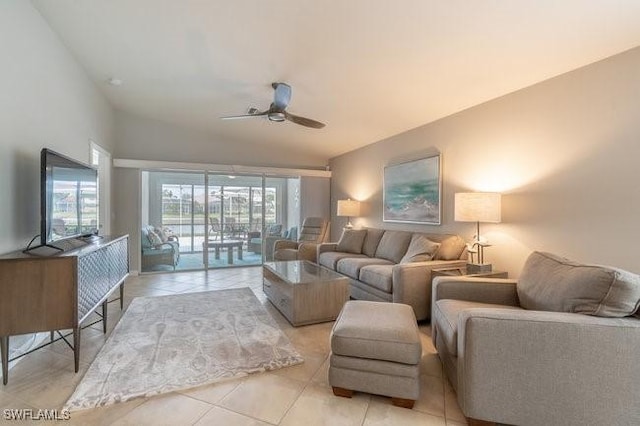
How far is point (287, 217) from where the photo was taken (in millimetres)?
6625

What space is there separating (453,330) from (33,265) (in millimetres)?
2706

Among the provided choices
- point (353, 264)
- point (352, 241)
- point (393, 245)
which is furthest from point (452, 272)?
point (352, 241)

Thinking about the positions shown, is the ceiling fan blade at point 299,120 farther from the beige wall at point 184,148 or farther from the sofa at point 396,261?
the beige wall at point 184,148

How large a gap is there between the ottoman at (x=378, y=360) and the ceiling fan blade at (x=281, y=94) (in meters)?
2.58

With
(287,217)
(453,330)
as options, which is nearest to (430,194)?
(453,330)

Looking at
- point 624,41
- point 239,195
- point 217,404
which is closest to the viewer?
point 217,404

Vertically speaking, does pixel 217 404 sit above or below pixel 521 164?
below

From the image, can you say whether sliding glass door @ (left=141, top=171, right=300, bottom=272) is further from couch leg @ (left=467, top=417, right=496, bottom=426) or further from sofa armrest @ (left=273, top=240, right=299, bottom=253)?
couch leg @ (left=467, top=417, right=496, bottom=426)

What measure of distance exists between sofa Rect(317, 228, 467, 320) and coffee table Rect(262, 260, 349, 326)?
0.45 m

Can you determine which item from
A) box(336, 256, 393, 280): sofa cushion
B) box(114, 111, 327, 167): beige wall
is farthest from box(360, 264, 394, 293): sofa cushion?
box(114, 111, 327, 167): beige wall

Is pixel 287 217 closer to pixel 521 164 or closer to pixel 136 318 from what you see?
pixel 136 318

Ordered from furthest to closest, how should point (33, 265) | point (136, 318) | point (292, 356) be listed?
point (136, 318), point (292, 356), point (33, 265)

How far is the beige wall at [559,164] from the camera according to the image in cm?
226

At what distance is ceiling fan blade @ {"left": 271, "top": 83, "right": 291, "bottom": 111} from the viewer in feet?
11.3
